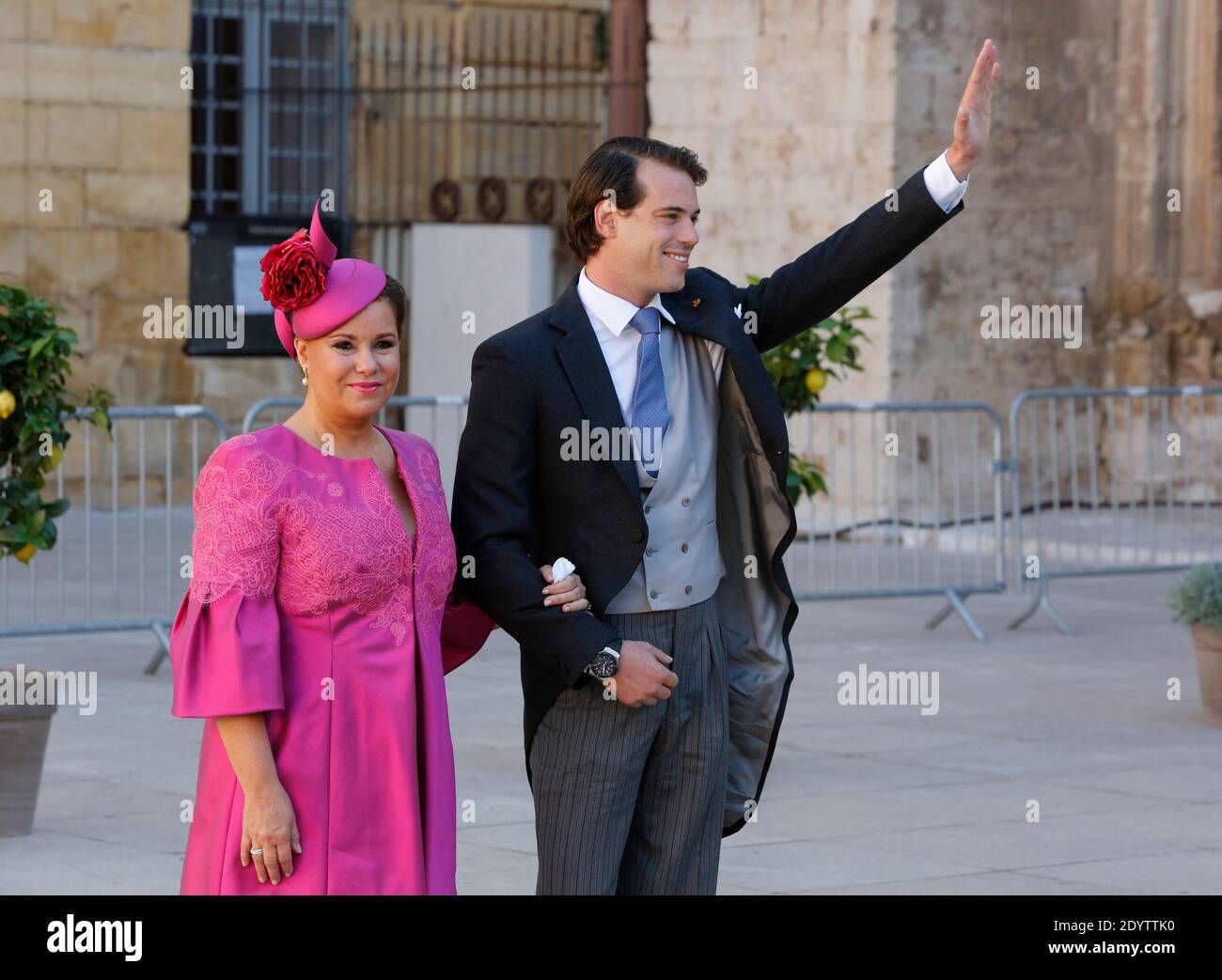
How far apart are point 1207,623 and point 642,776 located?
5039 mm

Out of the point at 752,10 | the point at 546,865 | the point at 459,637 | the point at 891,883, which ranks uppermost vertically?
the point at 752,10

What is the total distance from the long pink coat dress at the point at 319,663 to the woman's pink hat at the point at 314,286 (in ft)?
0.68

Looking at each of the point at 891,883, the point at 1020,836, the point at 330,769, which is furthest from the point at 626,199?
the point at 1020,836

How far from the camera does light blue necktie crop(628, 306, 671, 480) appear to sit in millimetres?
4047

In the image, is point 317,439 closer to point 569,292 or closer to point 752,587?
point 569,292

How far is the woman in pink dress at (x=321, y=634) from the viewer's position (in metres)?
3.71

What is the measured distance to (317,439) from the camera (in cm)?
388

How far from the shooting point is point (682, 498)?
4.06m

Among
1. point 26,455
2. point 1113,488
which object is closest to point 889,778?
point 26,455

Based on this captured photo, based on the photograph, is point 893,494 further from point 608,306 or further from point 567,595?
point 567,595

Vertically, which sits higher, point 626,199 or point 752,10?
point 752,10

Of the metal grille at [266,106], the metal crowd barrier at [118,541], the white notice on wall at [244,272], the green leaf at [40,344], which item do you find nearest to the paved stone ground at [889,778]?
the metal crowd barrier at [118,541]

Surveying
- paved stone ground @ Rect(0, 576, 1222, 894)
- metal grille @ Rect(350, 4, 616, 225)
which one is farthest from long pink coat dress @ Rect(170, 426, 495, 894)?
metal grille @ Rect(350, 4, 616, 225)
